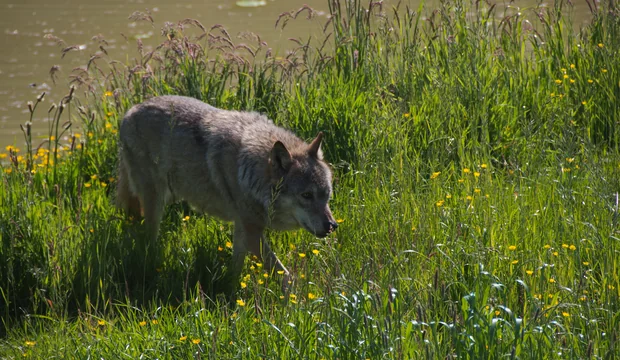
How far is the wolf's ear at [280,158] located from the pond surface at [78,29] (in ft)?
13.0

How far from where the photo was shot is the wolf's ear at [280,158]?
189 inches

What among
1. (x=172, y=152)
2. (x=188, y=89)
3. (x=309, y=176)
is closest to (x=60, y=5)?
(x=188, y=89)

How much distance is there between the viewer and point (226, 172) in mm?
5262

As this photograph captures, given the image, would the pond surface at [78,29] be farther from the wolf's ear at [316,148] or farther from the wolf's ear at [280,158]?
the wolf's ear at [280,158]

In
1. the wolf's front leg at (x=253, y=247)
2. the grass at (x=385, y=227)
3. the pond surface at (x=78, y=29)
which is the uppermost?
the pond surface at (x=78, y=29)

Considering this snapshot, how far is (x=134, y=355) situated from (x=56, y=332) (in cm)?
43

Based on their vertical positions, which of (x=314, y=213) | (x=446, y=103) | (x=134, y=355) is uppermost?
(x=446, y=103)

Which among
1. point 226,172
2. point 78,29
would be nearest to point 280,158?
point 226,172

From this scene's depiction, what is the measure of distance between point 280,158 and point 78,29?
26.1 feet

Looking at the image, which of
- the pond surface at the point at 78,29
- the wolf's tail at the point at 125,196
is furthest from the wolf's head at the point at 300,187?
the pond surface at the point at 78,29

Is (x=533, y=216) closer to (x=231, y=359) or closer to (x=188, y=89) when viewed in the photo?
(x=231, y=359)

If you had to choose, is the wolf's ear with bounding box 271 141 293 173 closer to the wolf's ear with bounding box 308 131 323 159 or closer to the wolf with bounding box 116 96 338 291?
the wolf with bounding box 116 96 338 291

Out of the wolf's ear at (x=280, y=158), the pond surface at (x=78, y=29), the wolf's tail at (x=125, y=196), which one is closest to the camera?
the wolf's ear at (x=280, y=158)

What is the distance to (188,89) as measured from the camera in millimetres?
6676
